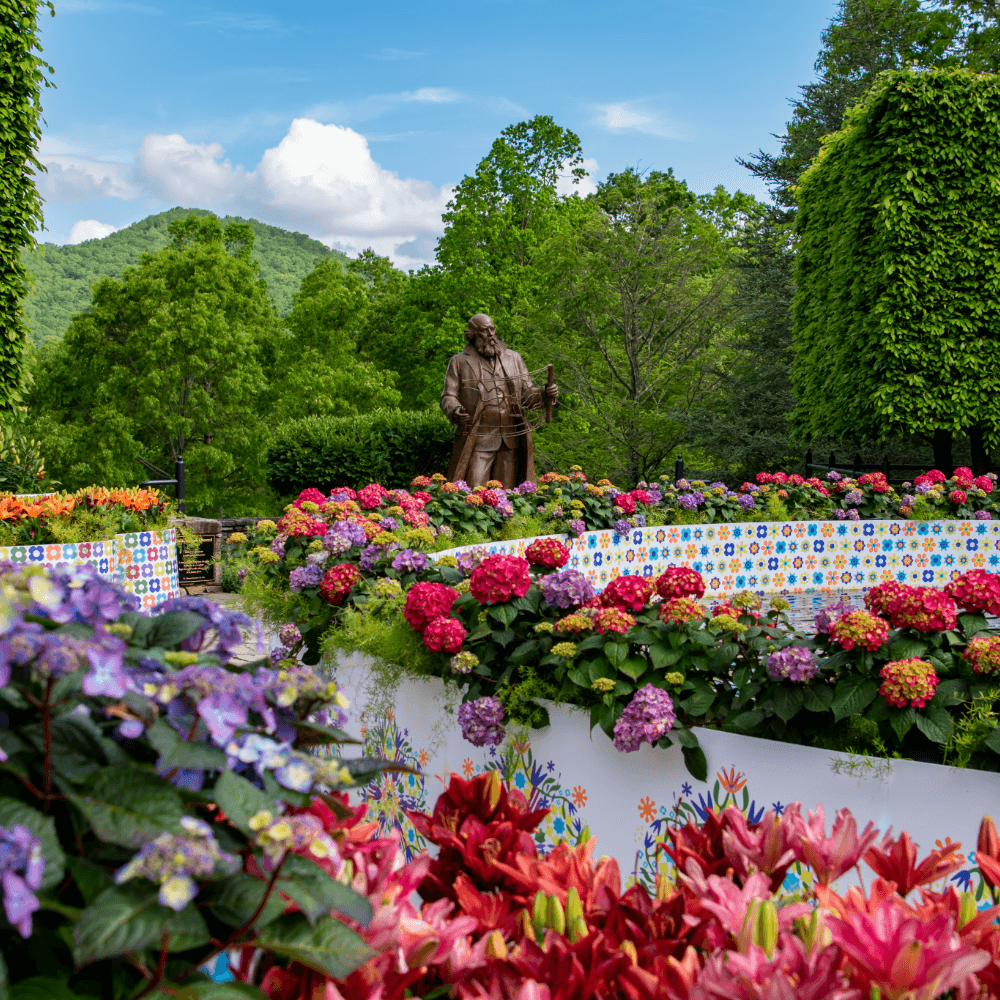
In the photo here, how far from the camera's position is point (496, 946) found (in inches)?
55.1

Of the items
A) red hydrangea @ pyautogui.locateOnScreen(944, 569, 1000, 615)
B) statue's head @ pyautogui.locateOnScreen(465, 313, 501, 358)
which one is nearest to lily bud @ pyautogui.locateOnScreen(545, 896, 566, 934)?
red hydrangea @ pyautogui.locateOnScreen(944, 569, 1000, 615)

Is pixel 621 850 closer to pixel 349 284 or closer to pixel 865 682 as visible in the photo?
pixel 865 682

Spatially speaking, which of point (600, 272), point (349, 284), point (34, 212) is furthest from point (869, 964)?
point (349, 284)

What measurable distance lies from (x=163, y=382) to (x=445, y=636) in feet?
82.3

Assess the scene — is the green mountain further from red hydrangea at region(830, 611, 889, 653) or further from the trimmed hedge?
red hydrangea at region(830, 611, 889, 653)

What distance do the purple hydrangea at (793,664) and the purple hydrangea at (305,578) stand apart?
2657mm

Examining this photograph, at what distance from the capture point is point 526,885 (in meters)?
1.66

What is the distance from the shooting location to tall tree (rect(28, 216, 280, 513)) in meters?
26.2

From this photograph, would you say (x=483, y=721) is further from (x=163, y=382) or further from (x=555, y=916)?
(x=163, y=382)

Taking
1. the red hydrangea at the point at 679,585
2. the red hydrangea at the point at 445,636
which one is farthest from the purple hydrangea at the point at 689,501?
the red hydrangea at the point at 445,636

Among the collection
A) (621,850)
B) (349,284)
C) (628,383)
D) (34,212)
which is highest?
(349,284)

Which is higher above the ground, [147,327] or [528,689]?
[147,327]

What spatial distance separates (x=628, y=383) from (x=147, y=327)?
15074 millimetres

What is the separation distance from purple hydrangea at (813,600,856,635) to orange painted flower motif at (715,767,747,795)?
653 millimetres
